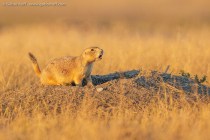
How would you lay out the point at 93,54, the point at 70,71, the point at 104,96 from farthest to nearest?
the point at 70,71 < the point at 93,54 < the point at 104,96

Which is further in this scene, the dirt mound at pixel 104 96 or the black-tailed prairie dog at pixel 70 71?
the black-tailed prairie dog at pixel 70 71

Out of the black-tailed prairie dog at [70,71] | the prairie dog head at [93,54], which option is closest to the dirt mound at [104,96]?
the black-tailed prairie dog at [70,71]

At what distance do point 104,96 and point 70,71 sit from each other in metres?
1.18

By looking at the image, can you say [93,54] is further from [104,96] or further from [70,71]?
[104,96]

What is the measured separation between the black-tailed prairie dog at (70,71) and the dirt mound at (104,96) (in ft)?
1.40

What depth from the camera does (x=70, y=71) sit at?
19.5ft

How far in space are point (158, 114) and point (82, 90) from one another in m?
1.55

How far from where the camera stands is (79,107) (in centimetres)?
493

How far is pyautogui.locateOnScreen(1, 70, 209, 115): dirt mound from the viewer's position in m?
4.95

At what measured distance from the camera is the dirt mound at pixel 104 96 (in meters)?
4.95

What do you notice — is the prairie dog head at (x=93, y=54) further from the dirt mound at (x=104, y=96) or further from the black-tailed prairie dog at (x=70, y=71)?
the dirt mound at (x=104, y=96)

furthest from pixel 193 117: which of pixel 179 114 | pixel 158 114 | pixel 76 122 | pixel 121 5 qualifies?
pixel 121 5

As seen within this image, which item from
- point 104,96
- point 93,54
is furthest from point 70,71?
point 104,96

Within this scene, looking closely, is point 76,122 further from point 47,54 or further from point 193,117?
point 47,54
